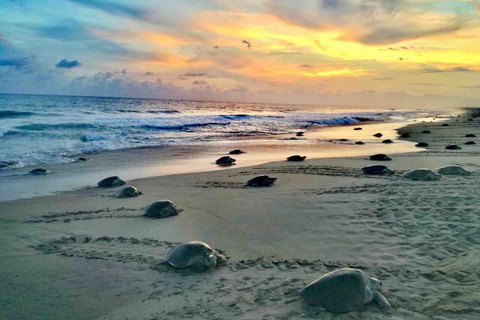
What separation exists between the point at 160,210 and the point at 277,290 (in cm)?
399

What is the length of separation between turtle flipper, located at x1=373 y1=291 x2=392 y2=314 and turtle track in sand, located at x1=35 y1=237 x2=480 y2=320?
64 mm

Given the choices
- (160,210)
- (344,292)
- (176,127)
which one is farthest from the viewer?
(176,127)

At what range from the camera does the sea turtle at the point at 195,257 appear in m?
5.10

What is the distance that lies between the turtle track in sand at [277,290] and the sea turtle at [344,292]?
79 millimetres

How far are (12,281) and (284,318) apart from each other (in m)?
3.70

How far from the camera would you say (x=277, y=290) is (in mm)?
4418

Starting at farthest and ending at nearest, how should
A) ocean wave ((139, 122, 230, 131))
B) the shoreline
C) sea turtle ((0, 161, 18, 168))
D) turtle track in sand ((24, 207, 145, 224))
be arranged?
ocean wave ((139, 122, 230, 131)), sea turtle ((0, 161, 18, 168)), the shoreline, turtle track in sand ((24, 207, 145, 224))

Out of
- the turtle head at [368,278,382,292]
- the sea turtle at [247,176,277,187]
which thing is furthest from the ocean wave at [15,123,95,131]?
the turtle head at [368,278,382,292]

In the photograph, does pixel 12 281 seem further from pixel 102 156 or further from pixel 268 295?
pixel 102 156

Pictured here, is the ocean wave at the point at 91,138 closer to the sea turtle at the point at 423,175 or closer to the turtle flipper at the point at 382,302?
the sea turtle at the point at 423,175

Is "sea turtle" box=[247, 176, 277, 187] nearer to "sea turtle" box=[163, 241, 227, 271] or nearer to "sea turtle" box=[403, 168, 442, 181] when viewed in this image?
"sea turtle" box=[403, 168, 442, 181]

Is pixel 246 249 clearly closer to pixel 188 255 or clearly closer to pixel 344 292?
pixel 188 255

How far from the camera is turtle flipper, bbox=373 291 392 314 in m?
3.87

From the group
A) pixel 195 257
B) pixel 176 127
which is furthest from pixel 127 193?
pixel 176 127
